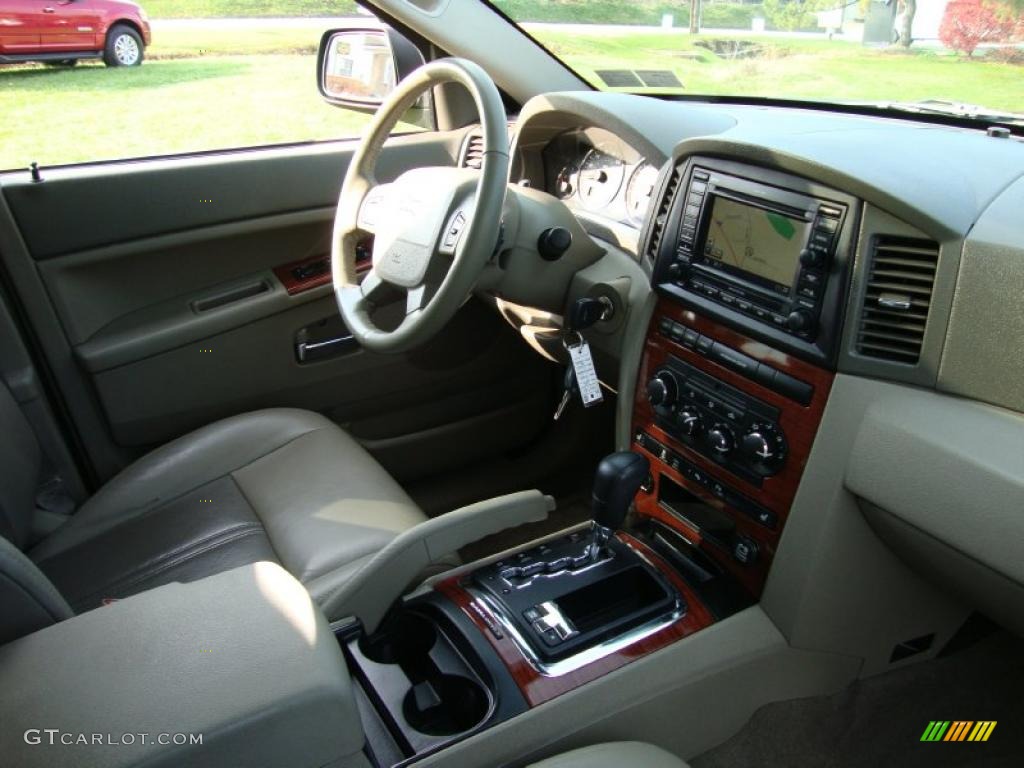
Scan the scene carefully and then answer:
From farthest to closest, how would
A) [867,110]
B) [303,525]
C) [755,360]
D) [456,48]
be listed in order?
1. [456,48]
2. [867,110]
3. [303,525]
4. [755,360]

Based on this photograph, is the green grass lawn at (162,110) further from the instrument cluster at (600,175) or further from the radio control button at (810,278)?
the radio control button at (810,278)

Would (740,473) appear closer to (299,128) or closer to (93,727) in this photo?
(93,727)

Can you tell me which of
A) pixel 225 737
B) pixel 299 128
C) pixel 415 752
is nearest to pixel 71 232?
pixel 299 128

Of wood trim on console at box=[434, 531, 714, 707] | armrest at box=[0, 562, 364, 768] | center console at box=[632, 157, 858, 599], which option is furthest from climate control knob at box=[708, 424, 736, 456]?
armrest at box=[0, 562, 364, 768]

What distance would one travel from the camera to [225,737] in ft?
2.40

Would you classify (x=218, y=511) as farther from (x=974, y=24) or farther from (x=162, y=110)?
(x=974, y=24)

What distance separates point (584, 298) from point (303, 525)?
2.35 ft

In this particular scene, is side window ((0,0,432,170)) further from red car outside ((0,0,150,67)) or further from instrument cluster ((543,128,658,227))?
instrument cluster ((543,128,658,227))

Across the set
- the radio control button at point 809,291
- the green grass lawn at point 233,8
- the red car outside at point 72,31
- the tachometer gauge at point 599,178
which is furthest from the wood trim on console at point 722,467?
the red car outside at point 72,31

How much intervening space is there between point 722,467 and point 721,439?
0.20 ft

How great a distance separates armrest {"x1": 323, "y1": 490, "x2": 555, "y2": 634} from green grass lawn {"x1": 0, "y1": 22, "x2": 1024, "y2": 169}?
3.78 feet

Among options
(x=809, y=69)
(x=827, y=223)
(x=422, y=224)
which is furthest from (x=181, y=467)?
(x=809, y=69)

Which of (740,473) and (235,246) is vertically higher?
(235,246)

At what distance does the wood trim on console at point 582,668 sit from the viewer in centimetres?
128
